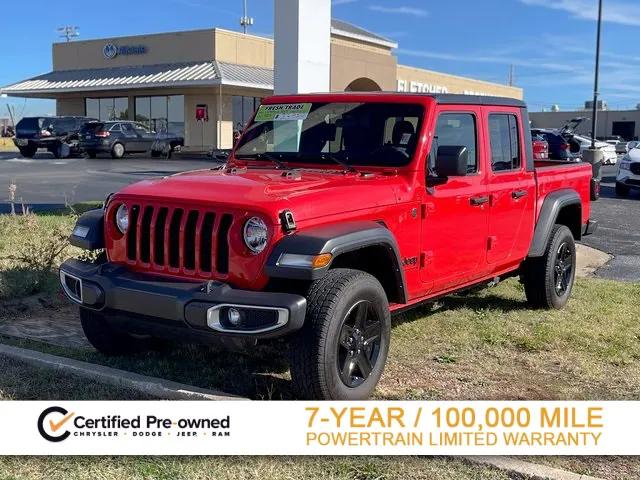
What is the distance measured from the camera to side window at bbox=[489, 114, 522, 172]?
591 cm

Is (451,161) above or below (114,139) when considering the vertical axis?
below

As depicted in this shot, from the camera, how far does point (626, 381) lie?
500cm

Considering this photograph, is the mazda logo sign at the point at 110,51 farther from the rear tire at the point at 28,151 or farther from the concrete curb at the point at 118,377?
the concrete curb at the point at 118,377

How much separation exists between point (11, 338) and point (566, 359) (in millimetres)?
4214

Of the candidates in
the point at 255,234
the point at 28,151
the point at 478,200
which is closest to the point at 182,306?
the point at 255,234

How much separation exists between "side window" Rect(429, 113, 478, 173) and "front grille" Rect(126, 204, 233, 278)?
5.63 ft

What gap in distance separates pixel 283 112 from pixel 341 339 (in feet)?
6.98

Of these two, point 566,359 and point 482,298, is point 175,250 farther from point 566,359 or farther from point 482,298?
point 482,298

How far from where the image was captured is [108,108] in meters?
40.9

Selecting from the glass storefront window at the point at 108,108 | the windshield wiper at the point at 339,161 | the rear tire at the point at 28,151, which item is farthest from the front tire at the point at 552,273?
the glass storefront window at the point at 108,108

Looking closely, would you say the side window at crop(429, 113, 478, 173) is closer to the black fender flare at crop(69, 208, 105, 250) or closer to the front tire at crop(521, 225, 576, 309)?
the front tire at crop(521, 225, 576, 309)

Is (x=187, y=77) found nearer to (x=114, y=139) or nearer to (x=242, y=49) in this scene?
(x=242, y=49)

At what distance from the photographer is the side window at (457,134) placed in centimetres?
525

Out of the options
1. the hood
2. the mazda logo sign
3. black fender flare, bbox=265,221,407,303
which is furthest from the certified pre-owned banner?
the mazda logo sign
